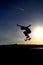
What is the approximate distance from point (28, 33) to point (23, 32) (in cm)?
291

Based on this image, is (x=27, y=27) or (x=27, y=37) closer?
(x=27, y=37)

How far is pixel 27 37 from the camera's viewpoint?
7844 cm

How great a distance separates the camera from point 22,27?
287 feet
